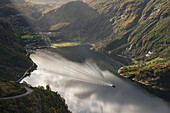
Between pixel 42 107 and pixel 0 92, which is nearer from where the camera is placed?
pixel 0 92

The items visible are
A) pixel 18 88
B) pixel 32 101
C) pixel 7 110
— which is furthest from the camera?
pixel 18 88

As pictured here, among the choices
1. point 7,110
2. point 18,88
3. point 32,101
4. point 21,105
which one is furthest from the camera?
point 18,88

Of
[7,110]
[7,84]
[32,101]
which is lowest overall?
[7,110]

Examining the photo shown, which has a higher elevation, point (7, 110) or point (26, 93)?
point (26, 93)

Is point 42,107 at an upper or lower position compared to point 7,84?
lower

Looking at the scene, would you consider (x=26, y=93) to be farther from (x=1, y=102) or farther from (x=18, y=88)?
(x=1, y=102)

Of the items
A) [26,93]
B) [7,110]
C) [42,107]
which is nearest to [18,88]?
[26,93]

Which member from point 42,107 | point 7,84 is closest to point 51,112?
point 42,107

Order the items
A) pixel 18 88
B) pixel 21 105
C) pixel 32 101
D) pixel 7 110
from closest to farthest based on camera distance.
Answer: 1. pixel 7 110
2. pixel 21 105
3. pixel 32 101
4. pixel 18 88

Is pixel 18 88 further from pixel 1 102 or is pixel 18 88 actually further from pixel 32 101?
pixel 1 102
